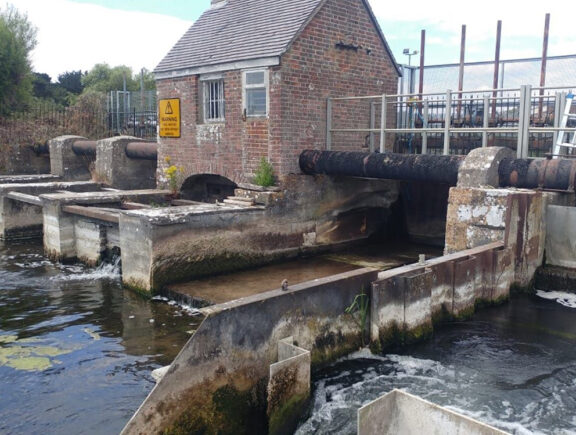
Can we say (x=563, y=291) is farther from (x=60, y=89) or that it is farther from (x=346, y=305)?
(x=60, y=89)

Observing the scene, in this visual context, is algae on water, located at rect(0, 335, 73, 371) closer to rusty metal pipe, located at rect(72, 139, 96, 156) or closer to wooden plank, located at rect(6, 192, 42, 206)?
wooden plank, located at rect(6, 192, 42, 206)

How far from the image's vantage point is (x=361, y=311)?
6.79 m

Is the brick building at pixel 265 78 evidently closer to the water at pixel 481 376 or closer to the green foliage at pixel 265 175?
the green foliage at pixel 265 175

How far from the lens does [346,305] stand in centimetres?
661

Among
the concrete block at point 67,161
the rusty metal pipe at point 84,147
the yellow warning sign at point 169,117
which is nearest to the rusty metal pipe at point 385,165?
the yellow warning sign at point 169,117

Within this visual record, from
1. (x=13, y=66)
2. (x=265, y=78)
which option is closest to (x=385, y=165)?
(x=265, y=78)

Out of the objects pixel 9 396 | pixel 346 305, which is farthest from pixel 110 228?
pixel 346 305

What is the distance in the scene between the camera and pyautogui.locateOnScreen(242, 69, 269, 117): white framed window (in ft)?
37.2

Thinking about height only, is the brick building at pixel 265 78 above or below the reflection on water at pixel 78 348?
above

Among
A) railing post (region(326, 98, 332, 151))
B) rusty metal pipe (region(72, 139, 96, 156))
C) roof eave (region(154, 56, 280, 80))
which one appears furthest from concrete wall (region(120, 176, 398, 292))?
rusty metal pipe (region(72, 139, 96, 156))

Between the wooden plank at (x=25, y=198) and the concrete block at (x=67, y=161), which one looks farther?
the concrete block at (x=67, y=161)

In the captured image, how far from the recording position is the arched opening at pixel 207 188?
13.6 metres

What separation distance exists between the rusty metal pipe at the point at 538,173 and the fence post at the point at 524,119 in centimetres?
40

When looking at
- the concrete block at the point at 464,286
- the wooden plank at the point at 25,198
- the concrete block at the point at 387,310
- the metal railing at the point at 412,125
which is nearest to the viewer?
the concrete block at the point at 387,310
